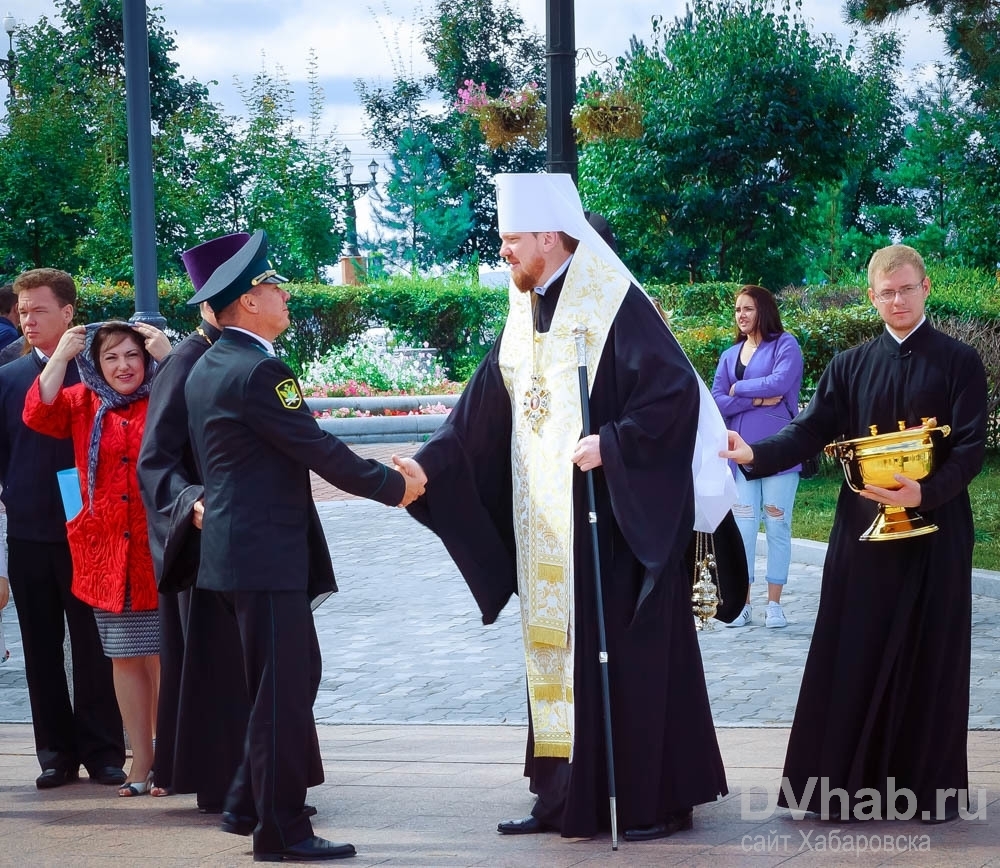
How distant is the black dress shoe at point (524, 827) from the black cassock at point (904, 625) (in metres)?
0.86

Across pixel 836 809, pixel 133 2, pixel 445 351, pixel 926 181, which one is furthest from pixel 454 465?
pixel 926 181

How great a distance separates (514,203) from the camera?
4.98 m

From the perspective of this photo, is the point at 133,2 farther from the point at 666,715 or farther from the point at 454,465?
the point at 666,715

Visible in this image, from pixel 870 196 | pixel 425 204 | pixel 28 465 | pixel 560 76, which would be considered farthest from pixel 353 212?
pixel 28 465

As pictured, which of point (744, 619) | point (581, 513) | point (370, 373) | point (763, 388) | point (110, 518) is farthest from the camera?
point (370, 373)

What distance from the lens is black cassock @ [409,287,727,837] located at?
15.4 ft

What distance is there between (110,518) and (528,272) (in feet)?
6.08

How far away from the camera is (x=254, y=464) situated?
4664 mm

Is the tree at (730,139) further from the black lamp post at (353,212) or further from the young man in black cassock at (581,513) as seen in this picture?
the young man in black cassock at (581,513)

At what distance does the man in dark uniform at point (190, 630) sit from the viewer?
4988 mm

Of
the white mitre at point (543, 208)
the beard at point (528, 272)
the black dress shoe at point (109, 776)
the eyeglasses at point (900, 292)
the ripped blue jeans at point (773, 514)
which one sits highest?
the white mitre at point (543, 208)

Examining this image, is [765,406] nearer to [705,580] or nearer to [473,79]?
[705,580]

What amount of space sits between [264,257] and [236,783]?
1755mm

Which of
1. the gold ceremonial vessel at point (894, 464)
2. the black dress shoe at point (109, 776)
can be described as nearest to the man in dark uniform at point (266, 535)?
the black dress shoe at point (109, 776)
